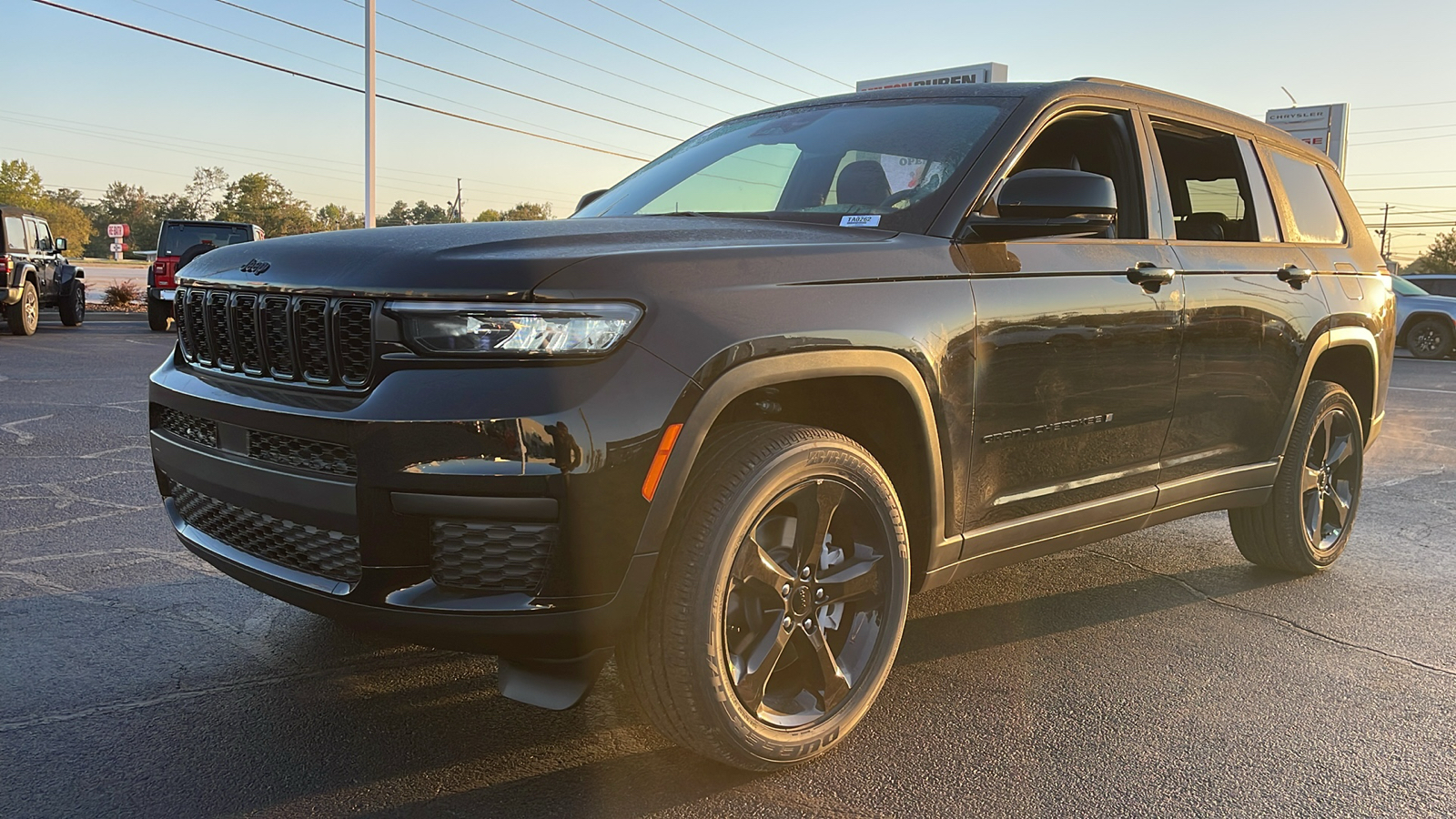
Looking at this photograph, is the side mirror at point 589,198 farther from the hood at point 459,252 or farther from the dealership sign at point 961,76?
the dealership sign at point 961,76

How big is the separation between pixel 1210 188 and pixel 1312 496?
1.42 metres

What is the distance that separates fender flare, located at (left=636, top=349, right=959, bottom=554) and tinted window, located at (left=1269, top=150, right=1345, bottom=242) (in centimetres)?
251

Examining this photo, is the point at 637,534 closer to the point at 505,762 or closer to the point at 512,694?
the point at 512,694

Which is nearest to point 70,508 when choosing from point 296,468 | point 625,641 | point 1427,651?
point 296,468

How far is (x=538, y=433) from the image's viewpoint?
7.45 feet

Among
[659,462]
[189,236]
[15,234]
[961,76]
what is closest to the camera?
[659,462]

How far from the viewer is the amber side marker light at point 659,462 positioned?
238 cm

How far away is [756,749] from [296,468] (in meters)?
1.24

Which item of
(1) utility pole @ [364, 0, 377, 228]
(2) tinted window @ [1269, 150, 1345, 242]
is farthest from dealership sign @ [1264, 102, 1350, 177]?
(2) tinted window @ [1269, 150, 1345, 242]

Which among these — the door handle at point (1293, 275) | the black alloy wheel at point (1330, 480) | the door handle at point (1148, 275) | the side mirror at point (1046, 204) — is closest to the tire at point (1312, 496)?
the black alloy wheel at point (1330, 480)

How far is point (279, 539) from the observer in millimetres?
2584

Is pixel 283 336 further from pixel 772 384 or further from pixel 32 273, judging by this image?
pixel 32 273

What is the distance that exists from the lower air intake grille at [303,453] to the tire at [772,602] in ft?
2.35

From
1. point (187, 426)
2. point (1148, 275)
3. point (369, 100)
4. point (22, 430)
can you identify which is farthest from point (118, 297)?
point (1148, 275)
